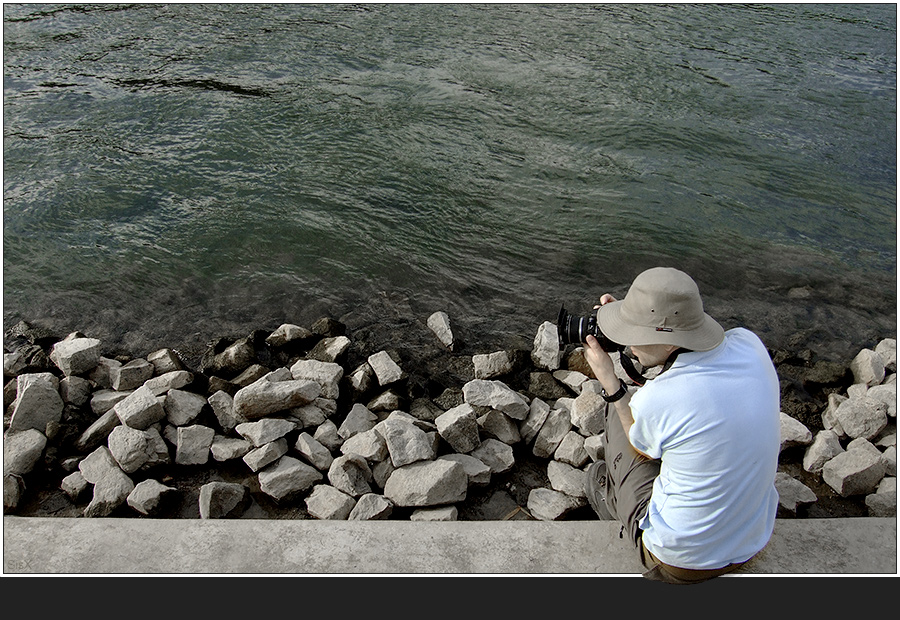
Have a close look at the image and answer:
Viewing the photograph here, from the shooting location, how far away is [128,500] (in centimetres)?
299

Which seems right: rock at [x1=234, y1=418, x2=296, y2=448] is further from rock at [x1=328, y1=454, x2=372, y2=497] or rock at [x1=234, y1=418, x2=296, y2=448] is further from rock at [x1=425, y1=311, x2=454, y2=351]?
rock at [x1=425, y1=311, x2=454, y2=351]

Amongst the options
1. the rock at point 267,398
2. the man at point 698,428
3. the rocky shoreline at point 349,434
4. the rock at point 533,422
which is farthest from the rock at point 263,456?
the man at point 698,428

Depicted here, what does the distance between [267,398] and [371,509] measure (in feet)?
2.81

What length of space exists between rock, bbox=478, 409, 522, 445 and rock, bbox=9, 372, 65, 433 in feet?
7.05

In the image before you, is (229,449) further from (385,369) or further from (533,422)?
(533,422)

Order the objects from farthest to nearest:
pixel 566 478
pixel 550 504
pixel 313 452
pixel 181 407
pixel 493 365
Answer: pixel 493 365 → pixel 181 407 → pixel 313 452 → pixel 566 478 → pixel 550 504

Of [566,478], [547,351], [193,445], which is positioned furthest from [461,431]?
[193,445]

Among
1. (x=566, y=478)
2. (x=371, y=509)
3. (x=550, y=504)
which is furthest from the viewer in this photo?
(x=566, y=478)

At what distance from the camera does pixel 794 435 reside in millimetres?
3381

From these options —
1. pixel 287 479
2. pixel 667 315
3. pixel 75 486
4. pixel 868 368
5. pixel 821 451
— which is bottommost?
pixel 75 486

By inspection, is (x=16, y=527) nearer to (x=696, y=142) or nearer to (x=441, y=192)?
(x=441, y=192)

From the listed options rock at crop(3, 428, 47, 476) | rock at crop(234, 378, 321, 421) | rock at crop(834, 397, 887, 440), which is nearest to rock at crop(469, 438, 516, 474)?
rock at crop(234, 378, 321, 421)

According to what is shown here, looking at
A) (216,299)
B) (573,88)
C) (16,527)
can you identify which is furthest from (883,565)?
(573,88)

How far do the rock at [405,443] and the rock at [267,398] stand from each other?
1.68 ft
